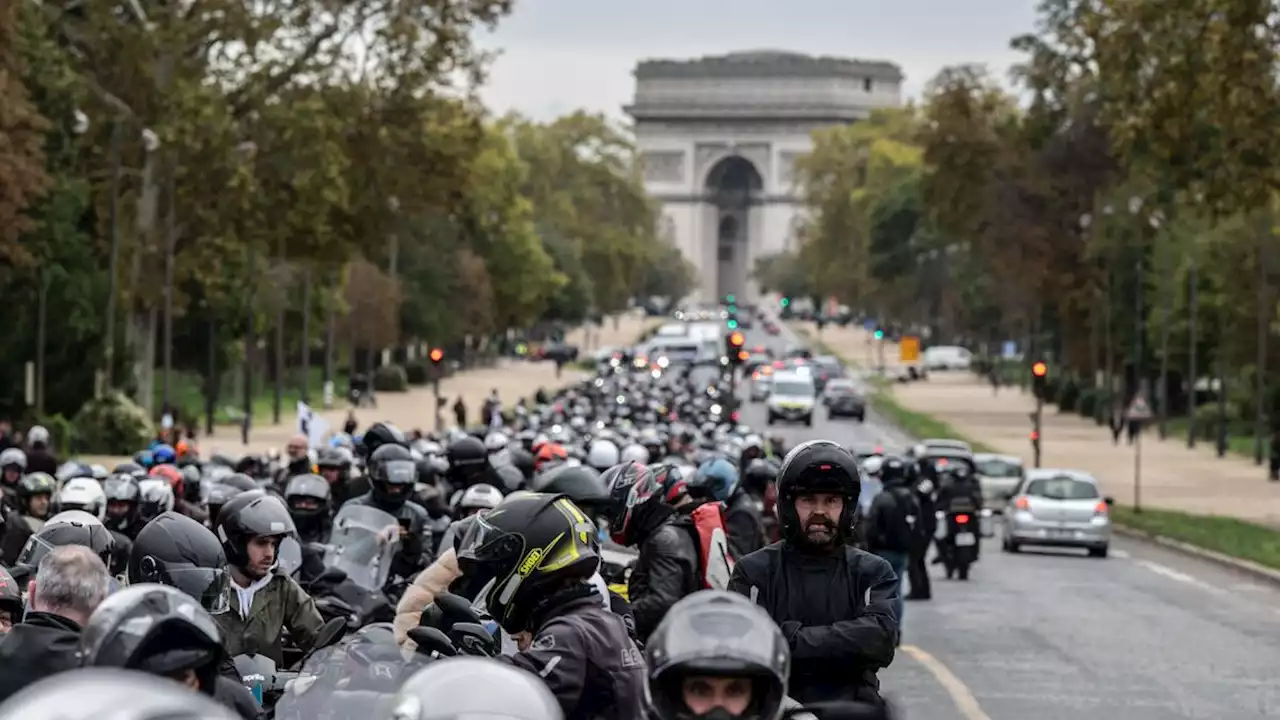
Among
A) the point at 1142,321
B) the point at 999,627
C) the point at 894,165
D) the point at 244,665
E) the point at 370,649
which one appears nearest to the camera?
the point at 370,649

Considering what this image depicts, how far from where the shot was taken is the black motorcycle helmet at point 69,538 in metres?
10.6

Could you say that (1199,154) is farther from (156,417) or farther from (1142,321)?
(1142,321)

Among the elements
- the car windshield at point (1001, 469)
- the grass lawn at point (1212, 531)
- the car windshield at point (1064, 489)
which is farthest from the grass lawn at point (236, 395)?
the car windshield at point (1064, 489)

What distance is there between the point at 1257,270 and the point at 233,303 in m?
26.6

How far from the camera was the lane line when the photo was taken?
A: 18141 mm

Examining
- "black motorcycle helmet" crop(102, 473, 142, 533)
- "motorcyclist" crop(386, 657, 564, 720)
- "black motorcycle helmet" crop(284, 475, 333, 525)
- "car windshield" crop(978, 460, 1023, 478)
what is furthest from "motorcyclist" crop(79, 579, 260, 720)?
"car windshield" crop(978, 460, 1023, 478)

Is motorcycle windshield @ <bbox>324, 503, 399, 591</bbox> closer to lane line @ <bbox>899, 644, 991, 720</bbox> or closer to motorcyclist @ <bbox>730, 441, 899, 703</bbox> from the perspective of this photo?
motorcyclist @ <bbox>730, 441, 899, 703</bbox>

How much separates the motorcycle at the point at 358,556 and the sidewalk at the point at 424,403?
36658 millimetres

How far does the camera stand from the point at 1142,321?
80688 millimetres

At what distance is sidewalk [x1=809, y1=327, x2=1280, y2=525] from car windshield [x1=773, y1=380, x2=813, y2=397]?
15.3 feet

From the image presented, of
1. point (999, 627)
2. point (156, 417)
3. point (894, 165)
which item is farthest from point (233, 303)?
point (894, 165)

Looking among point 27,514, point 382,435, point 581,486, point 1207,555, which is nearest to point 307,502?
point 382,435

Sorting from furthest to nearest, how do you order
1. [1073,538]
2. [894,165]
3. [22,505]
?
[894,165] < [1073,538] < [22,505]

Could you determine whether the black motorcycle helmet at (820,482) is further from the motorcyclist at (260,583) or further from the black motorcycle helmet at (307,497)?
the black motorcycle helmet at (307,497)
